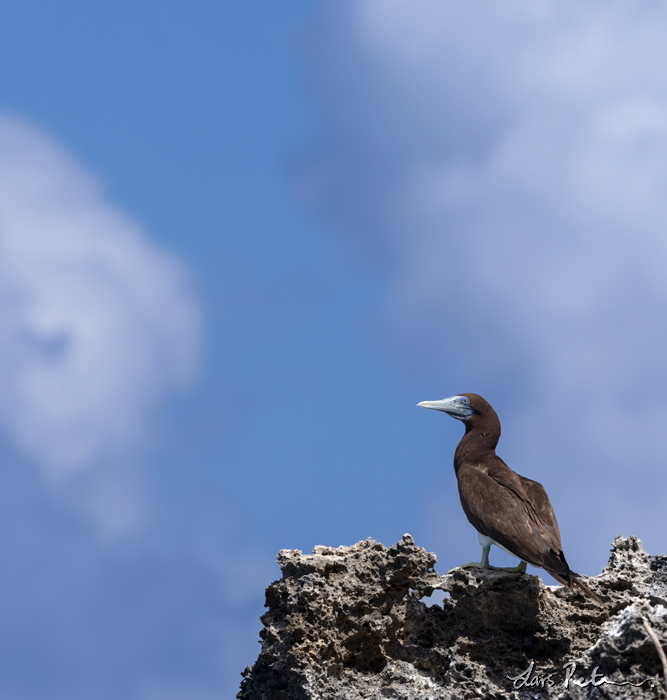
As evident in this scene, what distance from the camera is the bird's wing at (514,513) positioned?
287 inches

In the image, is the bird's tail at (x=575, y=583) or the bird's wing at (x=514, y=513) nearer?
the bird's tail at (x=575, y=583)

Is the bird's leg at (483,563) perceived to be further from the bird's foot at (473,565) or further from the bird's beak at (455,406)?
the bird's beak at (455,406)

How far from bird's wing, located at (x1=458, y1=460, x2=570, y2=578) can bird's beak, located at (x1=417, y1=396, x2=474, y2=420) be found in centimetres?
81

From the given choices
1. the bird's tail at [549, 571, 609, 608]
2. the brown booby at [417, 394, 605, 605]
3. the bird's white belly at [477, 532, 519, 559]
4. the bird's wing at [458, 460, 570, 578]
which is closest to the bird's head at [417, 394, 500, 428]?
the brown booby at [417, 394, 605, 605]

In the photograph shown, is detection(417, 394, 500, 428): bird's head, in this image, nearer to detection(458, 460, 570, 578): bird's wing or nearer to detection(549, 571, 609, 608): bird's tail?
detection(458, 460, 570, 578): bird's wing

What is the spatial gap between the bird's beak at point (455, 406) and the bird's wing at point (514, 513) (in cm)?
81

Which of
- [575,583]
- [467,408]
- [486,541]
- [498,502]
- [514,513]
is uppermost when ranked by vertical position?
[467,408]

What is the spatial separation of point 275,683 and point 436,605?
1.69 m

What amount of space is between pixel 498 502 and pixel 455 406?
155 centimetres

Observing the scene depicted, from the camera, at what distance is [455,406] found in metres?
9.02

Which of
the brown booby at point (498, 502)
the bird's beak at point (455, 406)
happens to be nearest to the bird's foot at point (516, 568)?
the brown booby at point (498, 502)

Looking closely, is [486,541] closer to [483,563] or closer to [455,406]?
[483,563]

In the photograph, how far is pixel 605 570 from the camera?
321 inches

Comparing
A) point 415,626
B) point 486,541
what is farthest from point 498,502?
point 415,626
